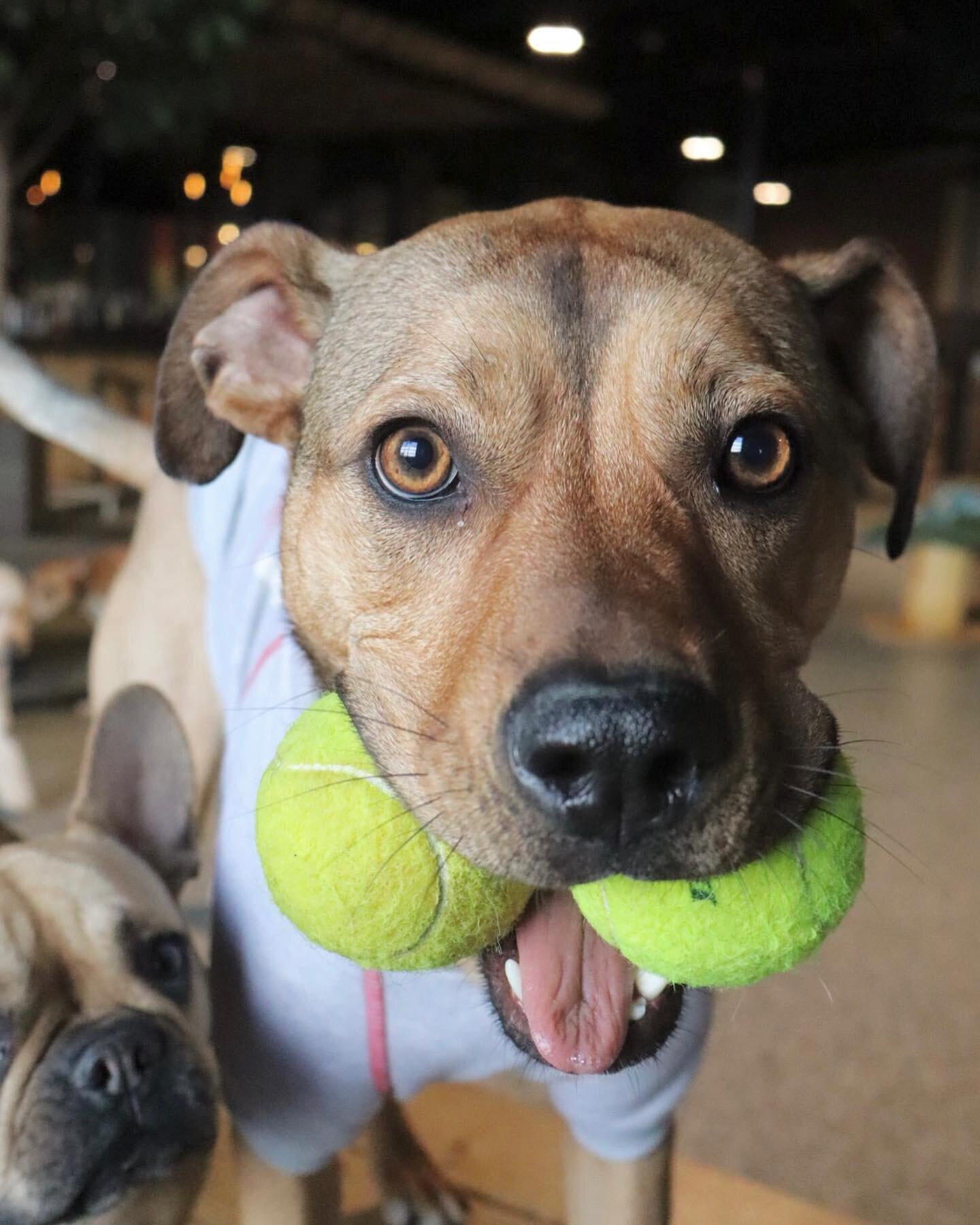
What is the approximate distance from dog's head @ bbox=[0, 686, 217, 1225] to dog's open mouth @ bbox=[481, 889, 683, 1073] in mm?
498

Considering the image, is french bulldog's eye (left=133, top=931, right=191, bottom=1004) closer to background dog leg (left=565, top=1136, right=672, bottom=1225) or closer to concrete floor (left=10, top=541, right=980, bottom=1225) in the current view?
background dog leg (left=565, top=1136, right=672, bottom=1225)

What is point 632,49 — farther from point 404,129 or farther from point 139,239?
point 139,239

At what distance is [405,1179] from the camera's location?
1.81 metres

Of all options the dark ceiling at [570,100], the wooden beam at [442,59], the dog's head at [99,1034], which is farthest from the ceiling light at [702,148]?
the dog's head at [99,1034]

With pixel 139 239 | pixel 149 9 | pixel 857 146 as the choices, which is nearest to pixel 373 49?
pixel 139 239

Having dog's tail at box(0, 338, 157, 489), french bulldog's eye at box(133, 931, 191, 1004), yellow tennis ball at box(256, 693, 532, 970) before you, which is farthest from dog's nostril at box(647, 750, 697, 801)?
dog's tail at box(0, 338, 157, 489)

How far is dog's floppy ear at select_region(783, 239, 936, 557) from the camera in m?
1.38

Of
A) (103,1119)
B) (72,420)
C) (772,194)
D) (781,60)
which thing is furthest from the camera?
(772,194)

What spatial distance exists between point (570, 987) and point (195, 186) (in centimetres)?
901

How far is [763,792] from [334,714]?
452 millimetres

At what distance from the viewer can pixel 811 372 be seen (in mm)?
1236

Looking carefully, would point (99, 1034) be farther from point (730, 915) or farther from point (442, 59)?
point (442, 59)

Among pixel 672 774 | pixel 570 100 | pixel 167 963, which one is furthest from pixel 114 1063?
pixel 570 100

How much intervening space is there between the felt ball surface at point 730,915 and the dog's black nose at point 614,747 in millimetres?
116
